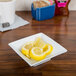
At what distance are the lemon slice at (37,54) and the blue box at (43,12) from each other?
1.22 feet

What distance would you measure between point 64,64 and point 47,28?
336mm

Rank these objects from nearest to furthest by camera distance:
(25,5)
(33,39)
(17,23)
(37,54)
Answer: (37,54) → (33,39) → (17,23) → (25,5)

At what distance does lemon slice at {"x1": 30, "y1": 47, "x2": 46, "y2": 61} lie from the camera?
760mm

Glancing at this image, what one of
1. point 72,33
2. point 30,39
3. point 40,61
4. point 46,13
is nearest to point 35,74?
point 40,61

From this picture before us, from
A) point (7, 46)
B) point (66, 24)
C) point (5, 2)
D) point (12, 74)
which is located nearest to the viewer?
point (12, 74)

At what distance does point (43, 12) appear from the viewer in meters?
1.12

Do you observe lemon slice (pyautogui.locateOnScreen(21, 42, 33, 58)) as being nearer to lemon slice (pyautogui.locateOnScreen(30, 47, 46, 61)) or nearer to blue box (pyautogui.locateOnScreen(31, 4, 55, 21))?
lemon slice (pyautogui.locateOnScreen(30, 47, 46, 61))

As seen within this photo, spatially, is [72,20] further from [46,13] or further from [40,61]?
[40,61]

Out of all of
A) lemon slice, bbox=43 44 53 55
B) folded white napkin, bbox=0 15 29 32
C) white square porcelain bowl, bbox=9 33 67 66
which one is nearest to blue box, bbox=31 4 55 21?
folded white napkin, bbox=0 15 29 32

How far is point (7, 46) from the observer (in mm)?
896

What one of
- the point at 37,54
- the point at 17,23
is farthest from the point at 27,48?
the point at 17,23

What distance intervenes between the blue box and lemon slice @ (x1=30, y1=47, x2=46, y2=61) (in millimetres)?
373

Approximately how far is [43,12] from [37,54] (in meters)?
0.42

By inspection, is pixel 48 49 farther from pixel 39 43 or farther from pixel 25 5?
pixel 25 5
